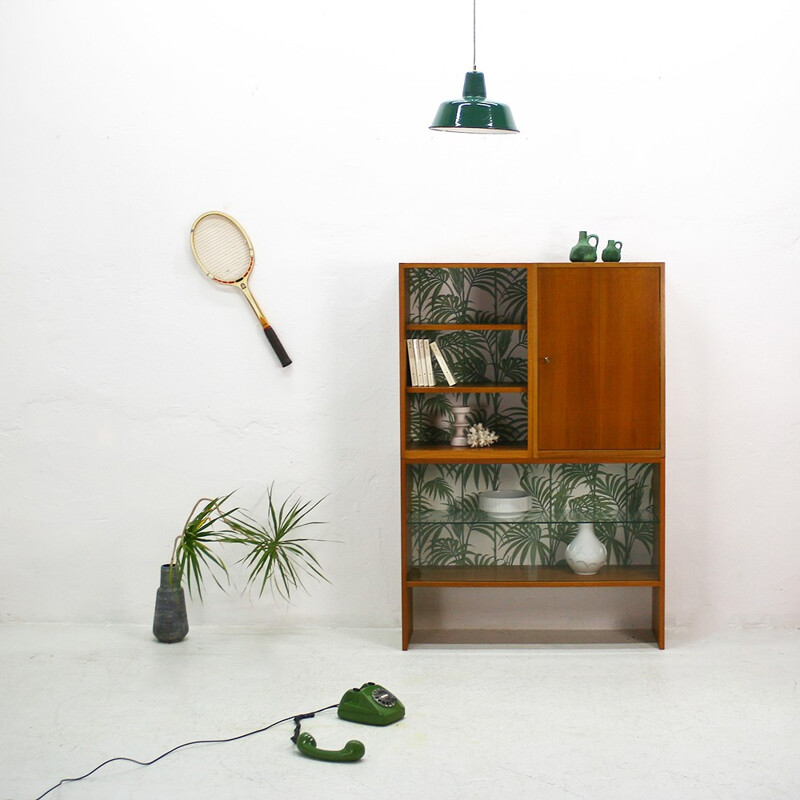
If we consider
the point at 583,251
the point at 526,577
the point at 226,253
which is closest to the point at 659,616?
the point at 526,577

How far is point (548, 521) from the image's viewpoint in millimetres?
4176

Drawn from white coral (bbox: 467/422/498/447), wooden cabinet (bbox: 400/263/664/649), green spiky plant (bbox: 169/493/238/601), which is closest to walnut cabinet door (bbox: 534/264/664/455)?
wooden cabinet (bbox: 400/263/664/649)

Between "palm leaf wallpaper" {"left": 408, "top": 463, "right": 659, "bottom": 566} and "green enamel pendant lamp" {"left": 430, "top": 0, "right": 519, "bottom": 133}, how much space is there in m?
1.53

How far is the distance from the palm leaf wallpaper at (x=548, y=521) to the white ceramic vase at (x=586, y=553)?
38mm

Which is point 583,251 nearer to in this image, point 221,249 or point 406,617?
point 221,249

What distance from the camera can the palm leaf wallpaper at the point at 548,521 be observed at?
414 cm

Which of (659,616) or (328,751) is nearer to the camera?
(328,751)

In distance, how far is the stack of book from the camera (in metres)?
4.02

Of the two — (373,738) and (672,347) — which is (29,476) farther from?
(672,347)

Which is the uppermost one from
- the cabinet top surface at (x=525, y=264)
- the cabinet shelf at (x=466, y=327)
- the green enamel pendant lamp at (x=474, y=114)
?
the green enamel pendant lamp at (x=474, y=114)

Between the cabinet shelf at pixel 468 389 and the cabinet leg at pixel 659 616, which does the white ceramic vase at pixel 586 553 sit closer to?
the cabinet leg at pixel 659 616

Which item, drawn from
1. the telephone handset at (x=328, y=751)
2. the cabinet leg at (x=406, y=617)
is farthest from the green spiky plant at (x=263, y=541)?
the telephone handset at (x=328, y=751)

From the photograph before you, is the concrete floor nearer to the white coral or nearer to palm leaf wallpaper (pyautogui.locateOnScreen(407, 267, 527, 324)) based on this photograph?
the white coral

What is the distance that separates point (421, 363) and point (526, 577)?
0.99m
